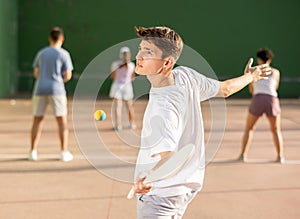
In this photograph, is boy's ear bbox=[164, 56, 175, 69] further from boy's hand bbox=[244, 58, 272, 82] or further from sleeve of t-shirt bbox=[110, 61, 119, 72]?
sleeve of t-shirt bbox=[110, 61, 119, 72]

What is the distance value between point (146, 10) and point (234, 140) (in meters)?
10.1

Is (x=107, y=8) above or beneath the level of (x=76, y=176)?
above

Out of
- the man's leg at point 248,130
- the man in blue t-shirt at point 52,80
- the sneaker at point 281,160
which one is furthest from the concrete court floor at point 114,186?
the man in blue t-shirt at point 52,80

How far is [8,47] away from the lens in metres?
16.6

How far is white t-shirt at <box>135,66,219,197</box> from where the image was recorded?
7.75 feet

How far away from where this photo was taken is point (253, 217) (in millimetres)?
4527

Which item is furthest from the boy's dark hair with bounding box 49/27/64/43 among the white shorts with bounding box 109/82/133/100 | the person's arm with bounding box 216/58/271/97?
the person's arm with bounding box 216/58/271/97

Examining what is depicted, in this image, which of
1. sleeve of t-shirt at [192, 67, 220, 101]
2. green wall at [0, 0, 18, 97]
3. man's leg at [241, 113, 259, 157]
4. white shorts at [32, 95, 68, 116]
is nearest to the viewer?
sleeve of t-shirt at [192, 67, 220, 101]

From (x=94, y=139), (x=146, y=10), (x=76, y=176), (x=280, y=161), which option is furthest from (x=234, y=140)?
(x=146, y=10)

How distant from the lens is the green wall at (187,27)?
1758 centimetres

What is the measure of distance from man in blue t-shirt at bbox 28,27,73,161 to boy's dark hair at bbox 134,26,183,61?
13.7ft

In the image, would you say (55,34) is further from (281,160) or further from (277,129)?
(281,160)

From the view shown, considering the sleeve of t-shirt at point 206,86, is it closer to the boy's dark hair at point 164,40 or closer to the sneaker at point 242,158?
the boy's dark hair at point 164,40

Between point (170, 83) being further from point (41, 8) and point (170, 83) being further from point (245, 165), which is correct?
point (41, 8)
